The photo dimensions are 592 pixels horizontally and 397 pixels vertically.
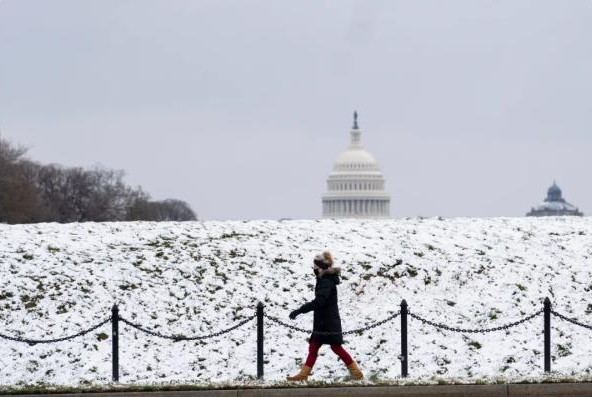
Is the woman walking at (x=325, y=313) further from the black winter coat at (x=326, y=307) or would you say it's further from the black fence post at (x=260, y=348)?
the black fence post at (x=260, y=348)

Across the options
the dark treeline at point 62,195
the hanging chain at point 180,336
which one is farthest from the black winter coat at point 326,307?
the dark treeline at point 62,195

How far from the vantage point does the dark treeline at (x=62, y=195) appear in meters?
85.5

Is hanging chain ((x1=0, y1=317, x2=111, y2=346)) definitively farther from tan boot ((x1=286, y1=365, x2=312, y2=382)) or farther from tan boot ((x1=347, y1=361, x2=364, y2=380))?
tan boot ((x1=347, y1=361, x2=364, y2=380))

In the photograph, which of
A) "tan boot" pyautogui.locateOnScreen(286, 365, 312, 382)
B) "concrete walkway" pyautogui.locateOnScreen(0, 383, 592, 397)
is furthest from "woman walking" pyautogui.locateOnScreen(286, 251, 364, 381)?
"concrete walkway" pyautogui.locateOnScreen(0, 383, 592, 397)

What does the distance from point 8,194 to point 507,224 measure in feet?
164

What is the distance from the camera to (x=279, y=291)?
109 ft

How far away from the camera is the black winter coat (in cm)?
2673

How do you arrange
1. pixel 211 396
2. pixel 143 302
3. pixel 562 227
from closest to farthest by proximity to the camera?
pixel 211 396
pixel 143 302
pixel 562 227

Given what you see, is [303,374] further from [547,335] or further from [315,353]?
[547,335]

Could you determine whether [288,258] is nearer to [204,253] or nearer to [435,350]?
[204,253]

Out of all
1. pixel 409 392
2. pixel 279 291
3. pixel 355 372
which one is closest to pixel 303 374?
pixel 355 372

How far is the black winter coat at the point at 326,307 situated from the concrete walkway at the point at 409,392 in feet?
4.70

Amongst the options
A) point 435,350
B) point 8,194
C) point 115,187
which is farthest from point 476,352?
point 115,187

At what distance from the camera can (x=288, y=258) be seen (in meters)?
34.9
